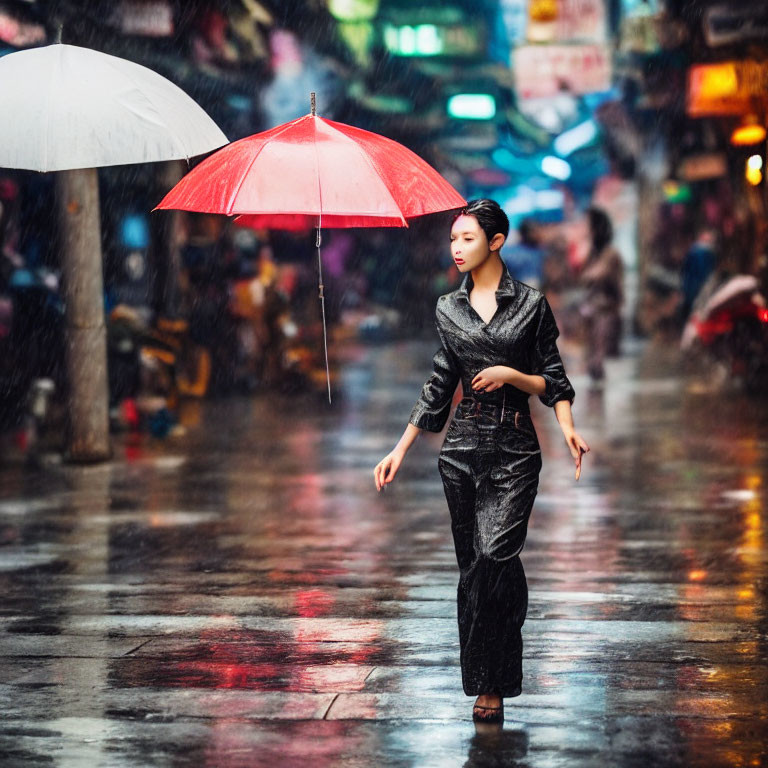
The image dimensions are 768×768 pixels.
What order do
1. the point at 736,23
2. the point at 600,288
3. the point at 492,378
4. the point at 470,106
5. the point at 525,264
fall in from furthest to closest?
the point at 470,106
the point at 525,264
the point at 600,288
the point at 736,23
the point at 492,378

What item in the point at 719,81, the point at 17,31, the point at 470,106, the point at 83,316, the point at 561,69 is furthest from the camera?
the point at 470,106

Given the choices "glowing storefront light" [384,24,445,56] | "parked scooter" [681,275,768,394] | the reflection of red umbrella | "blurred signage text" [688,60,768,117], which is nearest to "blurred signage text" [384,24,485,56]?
"glowing storefront light" [384,24,445,56]

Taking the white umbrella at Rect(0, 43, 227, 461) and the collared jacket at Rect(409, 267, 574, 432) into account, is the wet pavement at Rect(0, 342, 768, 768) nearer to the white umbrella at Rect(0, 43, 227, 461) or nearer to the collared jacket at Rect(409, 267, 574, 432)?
the collared jacket at Rect(409, 267, 574, 432)

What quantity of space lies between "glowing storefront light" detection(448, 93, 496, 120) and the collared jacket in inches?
1897

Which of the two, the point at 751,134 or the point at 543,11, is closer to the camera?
the point at 751,134

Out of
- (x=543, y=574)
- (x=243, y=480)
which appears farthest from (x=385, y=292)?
(x=543, y=574)

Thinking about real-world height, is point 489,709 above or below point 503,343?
below

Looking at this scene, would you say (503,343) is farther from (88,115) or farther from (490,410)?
(88,115)

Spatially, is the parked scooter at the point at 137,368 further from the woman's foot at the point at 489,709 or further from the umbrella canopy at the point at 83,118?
the woman's foot at the point at 489,709

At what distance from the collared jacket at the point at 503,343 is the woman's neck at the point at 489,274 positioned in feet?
0.10

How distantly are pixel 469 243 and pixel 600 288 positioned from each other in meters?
16.3

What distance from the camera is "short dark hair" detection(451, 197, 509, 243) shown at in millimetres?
5746

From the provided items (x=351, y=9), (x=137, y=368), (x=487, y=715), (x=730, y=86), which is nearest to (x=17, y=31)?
(x=137, y=368)

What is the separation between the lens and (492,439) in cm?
572
